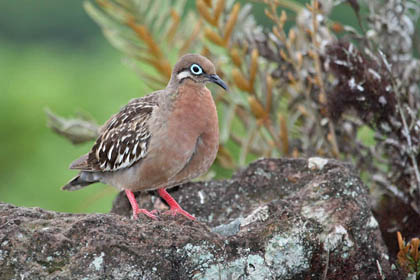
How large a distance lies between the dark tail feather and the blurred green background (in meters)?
4.62

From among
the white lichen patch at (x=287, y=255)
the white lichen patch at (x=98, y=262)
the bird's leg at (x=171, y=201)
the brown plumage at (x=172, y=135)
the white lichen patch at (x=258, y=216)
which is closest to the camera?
the white lichen patch at (x=98, y=262)

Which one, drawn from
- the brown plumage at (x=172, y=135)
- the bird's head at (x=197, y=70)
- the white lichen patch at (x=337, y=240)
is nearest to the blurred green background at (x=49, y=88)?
the brown plumage at (x=172, y=135)

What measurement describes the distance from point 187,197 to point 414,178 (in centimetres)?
187

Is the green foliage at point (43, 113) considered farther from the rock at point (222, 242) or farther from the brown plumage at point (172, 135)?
the rock at point (222, 242)

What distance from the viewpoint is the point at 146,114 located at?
492 cm

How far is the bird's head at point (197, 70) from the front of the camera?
4.77 meters

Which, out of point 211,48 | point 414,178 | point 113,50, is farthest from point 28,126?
point 414,178

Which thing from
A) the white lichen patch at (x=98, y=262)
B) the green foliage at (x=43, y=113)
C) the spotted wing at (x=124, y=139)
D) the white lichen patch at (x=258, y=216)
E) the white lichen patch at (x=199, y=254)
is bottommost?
the white lichen patch at (x=199, y=254)

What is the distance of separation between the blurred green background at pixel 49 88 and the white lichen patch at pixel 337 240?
654 cm

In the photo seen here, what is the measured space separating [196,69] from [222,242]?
152cm

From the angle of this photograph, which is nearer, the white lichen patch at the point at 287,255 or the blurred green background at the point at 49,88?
the white lichen patch at the point at 287,255

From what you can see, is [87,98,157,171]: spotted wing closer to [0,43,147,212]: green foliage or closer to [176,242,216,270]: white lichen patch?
[176,242,216,270]: white lichen patch

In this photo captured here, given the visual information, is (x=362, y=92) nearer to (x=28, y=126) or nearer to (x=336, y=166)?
(x=336, y=166)

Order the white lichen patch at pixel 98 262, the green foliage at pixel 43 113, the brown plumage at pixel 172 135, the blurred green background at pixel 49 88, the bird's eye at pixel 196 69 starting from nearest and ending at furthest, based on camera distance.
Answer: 1. the white lichen patch at pixel 98 262
2. the brown plumage at pixel 172 135
3. the bird's eye at pixel 196 69
4. the green foliage at pixel 43 113
5. the blurred green background at pixel 49 88
